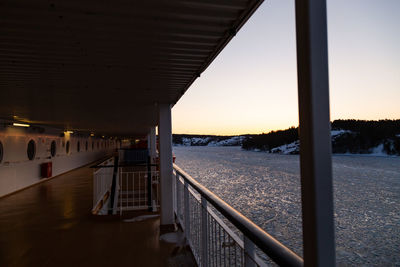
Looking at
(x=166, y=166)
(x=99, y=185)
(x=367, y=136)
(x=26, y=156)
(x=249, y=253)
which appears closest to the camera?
(x=249, y=253)

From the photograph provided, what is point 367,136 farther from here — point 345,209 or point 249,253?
point 249,253

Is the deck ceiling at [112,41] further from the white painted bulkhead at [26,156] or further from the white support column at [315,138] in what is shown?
the white painted bulkhead at [26,156]

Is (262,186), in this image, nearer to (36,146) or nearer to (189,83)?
(36,146)

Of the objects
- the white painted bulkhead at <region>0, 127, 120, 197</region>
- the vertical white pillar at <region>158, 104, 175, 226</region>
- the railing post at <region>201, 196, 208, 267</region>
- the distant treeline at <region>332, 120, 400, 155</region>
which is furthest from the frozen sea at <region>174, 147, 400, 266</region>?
the distant treeline at <region>332, 120, 400, 155</region>

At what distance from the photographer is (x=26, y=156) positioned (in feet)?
23.9

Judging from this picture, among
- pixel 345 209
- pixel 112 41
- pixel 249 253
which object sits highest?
pixel 112 41

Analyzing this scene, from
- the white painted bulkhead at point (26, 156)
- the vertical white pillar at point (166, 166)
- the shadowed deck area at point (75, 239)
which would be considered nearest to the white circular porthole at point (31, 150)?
the white painted bulkhead at point (26, 156)

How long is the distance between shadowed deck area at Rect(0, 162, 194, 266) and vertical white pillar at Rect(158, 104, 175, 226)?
0.89 ft

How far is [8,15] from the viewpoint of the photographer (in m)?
1.41

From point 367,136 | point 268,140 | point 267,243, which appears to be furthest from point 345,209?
Result: point 268,140

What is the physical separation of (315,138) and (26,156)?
8693 mm

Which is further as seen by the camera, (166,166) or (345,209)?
(345,209)

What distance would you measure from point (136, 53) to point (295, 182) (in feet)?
120

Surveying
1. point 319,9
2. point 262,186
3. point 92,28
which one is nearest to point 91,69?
point 92,28
